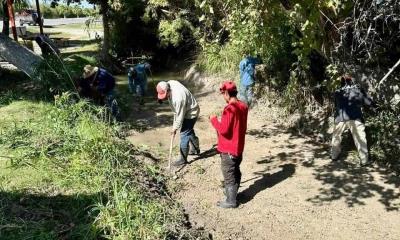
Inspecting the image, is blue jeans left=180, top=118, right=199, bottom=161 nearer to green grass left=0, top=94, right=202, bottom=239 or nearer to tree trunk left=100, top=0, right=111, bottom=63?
green grass left=0, top=94, right=202, bottom=239

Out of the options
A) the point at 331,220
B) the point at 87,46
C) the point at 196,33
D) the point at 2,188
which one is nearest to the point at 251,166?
the point at 331,220

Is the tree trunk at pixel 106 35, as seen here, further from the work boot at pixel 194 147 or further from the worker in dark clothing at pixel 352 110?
the worker in dark clothing at pixel 352 110

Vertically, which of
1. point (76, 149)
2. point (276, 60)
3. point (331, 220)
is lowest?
point (331, 220)

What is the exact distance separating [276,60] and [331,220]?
5.69m

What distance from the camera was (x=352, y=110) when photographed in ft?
25.8

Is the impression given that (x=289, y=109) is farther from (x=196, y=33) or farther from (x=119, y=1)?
(x=119, y=1)

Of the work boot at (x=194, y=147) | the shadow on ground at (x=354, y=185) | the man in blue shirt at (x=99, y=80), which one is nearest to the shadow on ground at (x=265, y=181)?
the shadow on ground at (x=354, y=185)

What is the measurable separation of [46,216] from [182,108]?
107 inches

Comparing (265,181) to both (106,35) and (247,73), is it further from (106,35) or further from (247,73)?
(106,35)

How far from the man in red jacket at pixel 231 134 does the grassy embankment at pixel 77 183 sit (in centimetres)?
81

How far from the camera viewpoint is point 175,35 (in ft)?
50.8

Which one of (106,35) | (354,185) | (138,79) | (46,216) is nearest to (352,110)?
(354,185)

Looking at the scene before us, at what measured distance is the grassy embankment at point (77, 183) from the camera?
529 centimetres

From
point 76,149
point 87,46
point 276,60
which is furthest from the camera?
point 87,46
